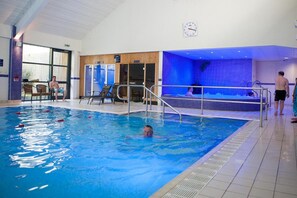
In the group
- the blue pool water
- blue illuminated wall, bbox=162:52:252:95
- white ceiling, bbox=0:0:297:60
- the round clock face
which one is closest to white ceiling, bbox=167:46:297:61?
white ceiling, bbox=0:0:297:60

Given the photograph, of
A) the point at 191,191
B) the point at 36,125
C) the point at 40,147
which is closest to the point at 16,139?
the point at 40,147

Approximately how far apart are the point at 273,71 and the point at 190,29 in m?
6.79

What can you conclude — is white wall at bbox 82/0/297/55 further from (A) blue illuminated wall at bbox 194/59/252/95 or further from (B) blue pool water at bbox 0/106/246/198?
(B) blue pool water at bbox 0/106/246/198

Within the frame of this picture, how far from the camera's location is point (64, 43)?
44.0 ft

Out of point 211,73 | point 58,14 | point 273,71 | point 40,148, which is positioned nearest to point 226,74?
point 211,73

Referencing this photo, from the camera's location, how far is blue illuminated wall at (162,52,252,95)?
13359mm

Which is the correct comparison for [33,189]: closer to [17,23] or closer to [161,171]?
[161,171]

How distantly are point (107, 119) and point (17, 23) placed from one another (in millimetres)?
6694

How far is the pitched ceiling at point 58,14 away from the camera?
1011 centimetres

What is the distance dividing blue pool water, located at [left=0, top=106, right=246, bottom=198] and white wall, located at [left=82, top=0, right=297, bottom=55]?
4.87m

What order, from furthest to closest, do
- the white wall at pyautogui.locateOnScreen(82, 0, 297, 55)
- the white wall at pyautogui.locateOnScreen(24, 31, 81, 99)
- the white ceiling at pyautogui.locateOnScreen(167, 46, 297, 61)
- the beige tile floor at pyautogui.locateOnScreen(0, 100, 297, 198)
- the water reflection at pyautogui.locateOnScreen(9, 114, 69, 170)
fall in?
the white wall at pyautogui.locateOnScreen(24, 31, 81, 99)
the white ceiling at pyautogui.locateOnScreen(167, 46, 297, 61)
the white wall at pyautogui.locateOnScreen(82, 0, 297, 55)
the water reflection at pyautogui.locateOnScreen(9, 114, 69, 170)
the beige tile floor at pyautogui.locateOnScreen(0, 100, 297, 198)

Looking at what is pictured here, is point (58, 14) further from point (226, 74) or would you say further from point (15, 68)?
point (226, 74)

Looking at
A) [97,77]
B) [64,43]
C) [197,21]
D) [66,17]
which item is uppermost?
[66,17]

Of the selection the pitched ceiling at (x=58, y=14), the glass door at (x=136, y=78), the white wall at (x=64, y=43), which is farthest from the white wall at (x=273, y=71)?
the white wall at (x=64, y=43)
